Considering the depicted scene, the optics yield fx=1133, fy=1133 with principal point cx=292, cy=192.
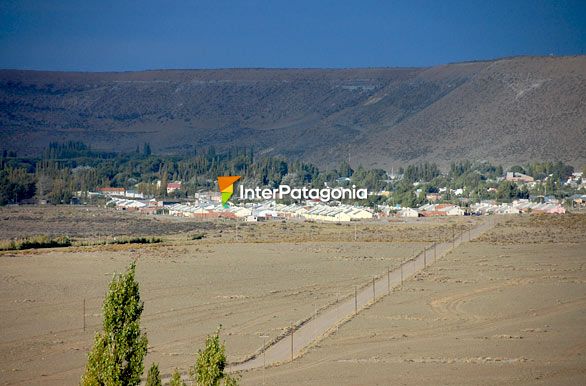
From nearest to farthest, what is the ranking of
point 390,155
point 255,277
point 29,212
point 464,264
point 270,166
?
point 255,277
point 464,264
point 29,212
point 270,166
point 390,155

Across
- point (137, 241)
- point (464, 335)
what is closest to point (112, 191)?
point (137, 241)

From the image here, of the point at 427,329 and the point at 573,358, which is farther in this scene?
the point at 427,329

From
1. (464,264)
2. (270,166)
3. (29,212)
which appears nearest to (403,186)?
(270,166)

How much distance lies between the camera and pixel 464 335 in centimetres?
2842

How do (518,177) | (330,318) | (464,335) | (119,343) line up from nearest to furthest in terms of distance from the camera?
→ 1. (119,343)
2. (464,335)
3. (330,318)
4. (518,177)

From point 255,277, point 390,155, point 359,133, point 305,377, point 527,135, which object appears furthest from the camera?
point 359,133

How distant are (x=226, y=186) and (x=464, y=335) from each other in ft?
286

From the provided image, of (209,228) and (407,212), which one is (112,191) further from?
(209,228)

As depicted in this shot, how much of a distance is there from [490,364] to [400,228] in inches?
1779

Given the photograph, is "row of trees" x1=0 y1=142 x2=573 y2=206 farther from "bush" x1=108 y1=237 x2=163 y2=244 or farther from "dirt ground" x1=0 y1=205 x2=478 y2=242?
"bush" x1=108 y1=237 x2=163 y2=244

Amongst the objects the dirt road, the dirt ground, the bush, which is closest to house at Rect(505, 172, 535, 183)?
the dirt ground

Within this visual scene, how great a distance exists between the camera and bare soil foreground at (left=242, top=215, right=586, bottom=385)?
24094mm

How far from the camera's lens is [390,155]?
16700 centimetres

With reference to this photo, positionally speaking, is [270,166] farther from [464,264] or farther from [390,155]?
[464,264]
